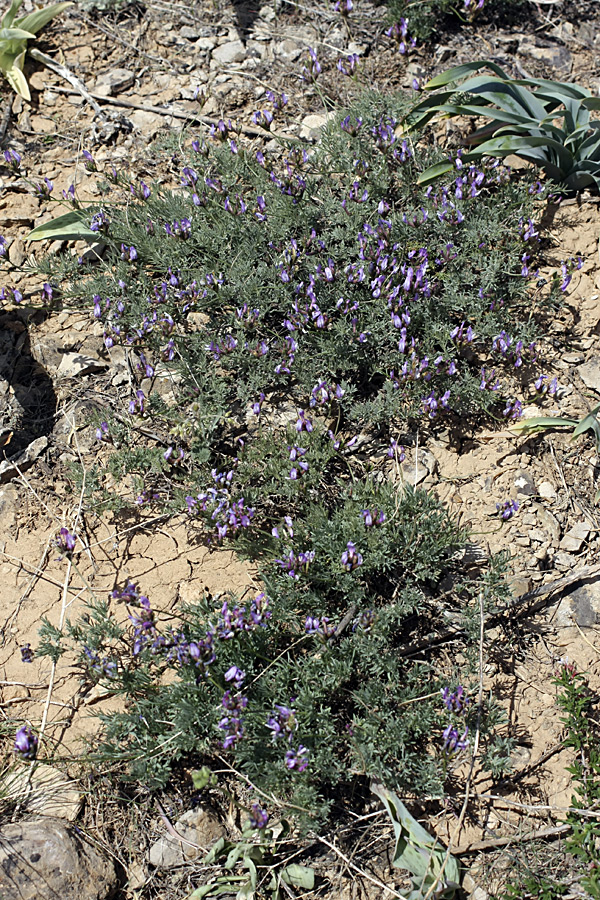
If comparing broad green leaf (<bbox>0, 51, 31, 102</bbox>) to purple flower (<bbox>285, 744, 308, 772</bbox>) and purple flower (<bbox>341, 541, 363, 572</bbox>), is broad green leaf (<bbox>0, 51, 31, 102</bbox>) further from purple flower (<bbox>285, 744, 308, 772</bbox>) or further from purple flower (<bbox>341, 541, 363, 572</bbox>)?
purple flower (<bbox>285, 744, 308, 772</bbox>)

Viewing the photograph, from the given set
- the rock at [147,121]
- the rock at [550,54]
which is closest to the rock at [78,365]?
the rock at [147,121]

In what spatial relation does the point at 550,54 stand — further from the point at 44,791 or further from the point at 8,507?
the point at 44,791

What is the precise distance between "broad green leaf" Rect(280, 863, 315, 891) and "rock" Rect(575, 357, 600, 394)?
3.00 meters

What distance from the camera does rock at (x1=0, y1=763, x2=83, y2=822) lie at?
313 centimetres

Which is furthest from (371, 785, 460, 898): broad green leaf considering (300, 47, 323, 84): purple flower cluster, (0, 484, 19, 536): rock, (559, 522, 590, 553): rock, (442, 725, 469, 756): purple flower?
(300, 47, 323, 84): purple flower cluster

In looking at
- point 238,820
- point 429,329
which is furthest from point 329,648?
point 429,329

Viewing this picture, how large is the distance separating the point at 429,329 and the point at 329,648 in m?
1.94

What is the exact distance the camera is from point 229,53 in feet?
18.9

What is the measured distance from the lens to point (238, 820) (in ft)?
10.5

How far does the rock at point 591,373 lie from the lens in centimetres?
422

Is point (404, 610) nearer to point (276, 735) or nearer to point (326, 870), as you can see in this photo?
point (276, 735)

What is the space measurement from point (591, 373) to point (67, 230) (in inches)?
134

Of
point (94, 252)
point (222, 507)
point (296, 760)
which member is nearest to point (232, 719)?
point (296, 760)

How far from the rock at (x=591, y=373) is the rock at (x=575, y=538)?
2.93 feet
